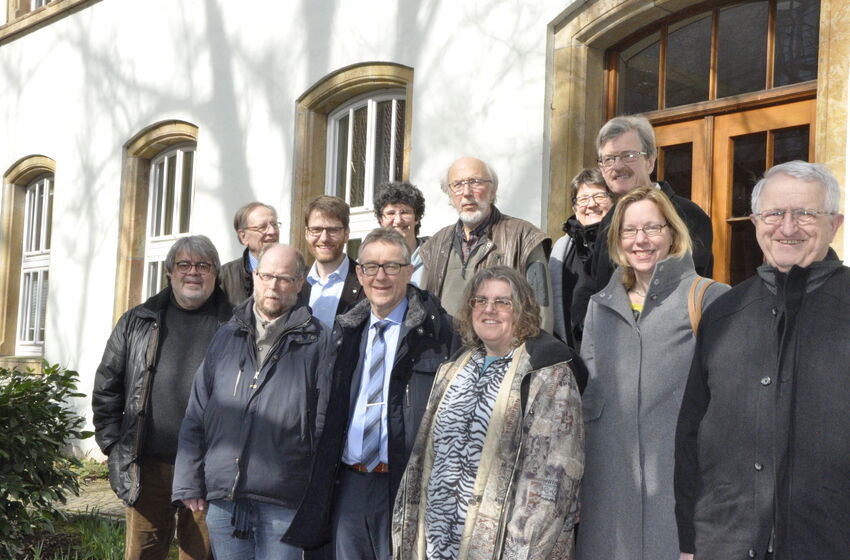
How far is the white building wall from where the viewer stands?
21.6 feet

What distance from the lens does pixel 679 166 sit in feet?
18.9

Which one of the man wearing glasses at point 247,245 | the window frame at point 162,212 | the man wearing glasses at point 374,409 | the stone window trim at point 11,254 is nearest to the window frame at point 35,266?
the stone window trim at point 11,254

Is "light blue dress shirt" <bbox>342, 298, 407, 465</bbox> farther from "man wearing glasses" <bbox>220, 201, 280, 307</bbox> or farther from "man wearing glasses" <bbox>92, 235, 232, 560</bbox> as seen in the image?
"man wearing glasses" <bbox>220, 201, 280, 307</bbox>

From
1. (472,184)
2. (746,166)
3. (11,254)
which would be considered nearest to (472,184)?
(472,184)

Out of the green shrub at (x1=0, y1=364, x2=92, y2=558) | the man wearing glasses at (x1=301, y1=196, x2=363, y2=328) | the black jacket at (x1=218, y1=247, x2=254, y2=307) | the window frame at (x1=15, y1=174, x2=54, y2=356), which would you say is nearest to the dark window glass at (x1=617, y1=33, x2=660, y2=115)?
the man wearing glasses at (x1=301, y1=196, x2=363, y2=328)

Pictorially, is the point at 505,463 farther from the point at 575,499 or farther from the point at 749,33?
the point at 749,33

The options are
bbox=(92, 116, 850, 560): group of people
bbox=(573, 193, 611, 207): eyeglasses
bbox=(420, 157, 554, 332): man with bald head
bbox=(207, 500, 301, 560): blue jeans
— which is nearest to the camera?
bbox=(92, 116, 850, 560): group of people

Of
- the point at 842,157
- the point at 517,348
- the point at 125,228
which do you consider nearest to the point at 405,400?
the point at 517,348

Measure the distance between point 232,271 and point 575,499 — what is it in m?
2.64

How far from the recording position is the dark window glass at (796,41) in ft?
16.9

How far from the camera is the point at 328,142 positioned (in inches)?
327

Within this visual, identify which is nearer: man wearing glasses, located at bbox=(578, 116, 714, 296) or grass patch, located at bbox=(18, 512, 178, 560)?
man wearing glasses, located at bbox=(578, 116, 714, 296)

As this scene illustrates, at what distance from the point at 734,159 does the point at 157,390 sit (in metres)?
3.42

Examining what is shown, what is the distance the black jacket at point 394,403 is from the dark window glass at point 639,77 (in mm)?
3009
